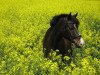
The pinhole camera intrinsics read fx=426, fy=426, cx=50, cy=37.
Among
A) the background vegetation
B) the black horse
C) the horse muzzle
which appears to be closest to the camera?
the background vegetation

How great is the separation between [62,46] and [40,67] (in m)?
1.46

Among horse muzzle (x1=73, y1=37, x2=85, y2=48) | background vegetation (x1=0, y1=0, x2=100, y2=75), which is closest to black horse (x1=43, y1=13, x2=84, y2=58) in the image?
horse muzzle (x1=73, y1=37, x2=85, y2=48)

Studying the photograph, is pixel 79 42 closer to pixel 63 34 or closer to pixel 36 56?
pixel 63 34

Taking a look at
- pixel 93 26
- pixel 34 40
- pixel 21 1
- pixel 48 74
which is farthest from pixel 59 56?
pixel 21 1

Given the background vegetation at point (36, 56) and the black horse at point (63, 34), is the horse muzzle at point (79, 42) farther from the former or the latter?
the background vegetation at point (36, 56)

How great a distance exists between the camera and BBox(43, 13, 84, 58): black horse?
973 cm

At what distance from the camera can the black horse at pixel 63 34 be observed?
973 cm

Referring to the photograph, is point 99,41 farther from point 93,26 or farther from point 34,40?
point 93,26

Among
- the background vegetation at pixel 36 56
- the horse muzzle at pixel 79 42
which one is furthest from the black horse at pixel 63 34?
the background vegetation at pixel 36 56

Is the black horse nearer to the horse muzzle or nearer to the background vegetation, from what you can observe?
the horse muzzle

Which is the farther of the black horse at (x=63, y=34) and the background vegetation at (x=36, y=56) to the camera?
the black horse at (x=63, y=34)

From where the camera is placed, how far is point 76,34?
9570 millimetres

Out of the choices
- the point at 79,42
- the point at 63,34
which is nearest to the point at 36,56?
the point at 63,34

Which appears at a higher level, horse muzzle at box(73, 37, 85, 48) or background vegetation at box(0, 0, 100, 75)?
horse muzzle at box(73, 37, 85, 48)
